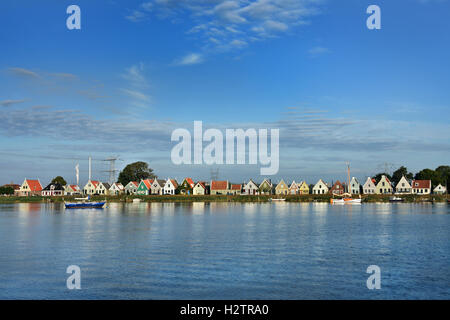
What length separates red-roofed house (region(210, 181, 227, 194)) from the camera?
466ft

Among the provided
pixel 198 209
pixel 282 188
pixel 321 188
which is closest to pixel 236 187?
pixel 282 188

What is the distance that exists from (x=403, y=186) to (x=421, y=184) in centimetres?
544

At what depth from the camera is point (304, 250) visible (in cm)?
3075

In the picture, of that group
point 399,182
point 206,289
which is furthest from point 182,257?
point 399,182

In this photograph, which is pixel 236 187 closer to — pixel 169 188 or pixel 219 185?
pixel 219 185

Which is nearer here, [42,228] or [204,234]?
[204,234]

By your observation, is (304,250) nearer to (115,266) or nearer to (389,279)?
(389,279)

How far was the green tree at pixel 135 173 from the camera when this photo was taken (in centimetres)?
15138

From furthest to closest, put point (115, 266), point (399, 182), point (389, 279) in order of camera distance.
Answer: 1. point (399, 182)
2. point (115, 266)
3. point (389, 279)

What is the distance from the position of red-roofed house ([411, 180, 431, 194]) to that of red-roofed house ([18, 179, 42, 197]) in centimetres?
13238

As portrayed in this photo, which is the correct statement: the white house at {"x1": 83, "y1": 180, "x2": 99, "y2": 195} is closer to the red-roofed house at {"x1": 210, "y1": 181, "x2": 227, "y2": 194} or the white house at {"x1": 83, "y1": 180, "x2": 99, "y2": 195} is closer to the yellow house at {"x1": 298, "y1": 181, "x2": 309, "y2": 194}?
the red-roofed house at {"x1": 210, "y1": 181, "x2": 227, "y2": 194}

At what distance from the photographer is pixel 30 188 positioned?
155m
